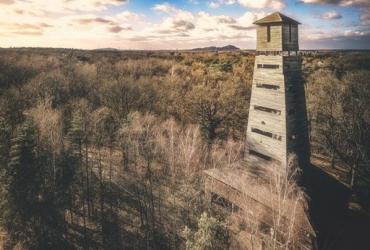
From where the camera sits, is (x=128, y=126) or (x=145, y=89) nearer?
(x=128, y=126)

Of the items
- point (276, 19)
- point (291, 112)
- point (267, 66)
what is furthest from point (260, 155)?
point (276, 19)

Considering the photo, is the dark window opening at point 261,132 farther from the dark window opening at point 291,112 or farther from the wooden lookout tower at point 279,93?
the dark window opening at point 291,112

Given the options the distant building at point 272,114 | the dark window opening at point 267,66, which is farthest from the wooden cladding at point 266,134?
the dark window opening at point 267,66

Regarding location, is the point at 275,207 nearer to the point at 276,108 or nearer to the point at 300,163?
the point at 300,163

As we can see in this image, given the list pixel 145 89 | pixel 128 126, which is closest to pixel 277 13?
pixel 128 126

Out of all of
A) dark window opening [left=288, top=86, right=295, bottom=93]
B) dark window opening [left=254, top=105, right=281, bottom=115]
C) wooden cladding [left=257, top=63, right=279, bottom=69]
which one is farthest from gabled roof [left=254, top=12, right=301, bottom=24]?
dark window opening [left=254, top=105, right=281, bottom=115]
